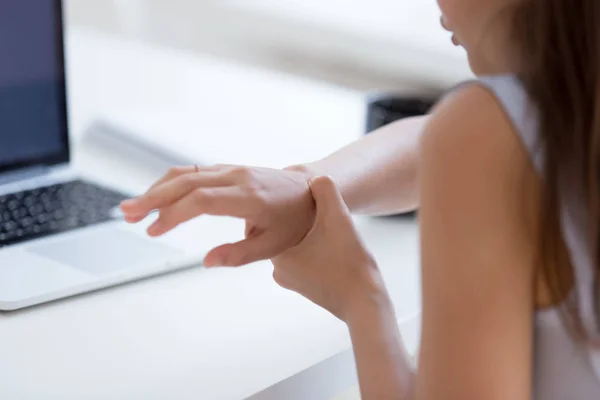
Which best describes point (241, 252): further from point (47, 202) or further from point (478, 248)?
point (47, 202)

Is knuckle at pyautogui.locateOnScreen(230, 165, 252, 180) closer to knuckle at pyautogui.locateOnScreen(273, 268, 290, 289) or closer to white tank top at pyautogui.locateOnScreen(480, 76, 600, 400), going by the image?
knuckle at pyautogui.locateOnScreen(273, 268, 290, 289)

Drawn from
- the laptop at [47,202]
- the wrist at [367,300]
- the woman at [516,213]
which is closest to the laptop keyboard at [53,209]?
the laptop at [47,202]

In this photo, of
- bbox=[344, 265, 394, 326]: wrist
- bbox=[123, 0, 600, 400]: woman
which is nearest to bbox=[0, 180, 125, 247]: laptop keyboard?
bbox=[344, 265, 394, 326]: wrist

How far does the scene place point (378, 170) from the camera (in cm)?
88

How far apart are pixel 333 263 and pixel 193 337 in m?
0.14

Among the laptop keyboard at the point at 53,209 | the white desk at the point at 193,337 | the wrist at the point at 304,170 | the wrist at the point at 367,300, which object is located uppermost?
the wrist at the point at 304,170

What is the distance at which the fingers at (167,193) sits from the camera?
2.28 feet

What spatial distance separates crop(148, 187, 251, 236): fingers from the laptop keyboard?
26cm

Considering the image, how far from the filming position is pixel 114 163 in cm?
114

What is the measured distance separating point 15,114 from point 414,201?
466mm

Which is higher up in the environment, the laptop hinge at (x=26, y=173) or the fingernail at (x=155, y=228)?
the fingernail at (x=155, y=228)

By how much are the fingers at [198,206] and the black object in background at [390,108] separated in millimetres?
431

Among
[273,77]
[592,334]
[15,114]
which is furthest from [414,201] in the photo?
[273,77]

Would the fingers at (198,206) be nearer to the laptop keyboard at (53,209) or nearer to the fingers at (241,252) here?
the fingers at (241,252)
